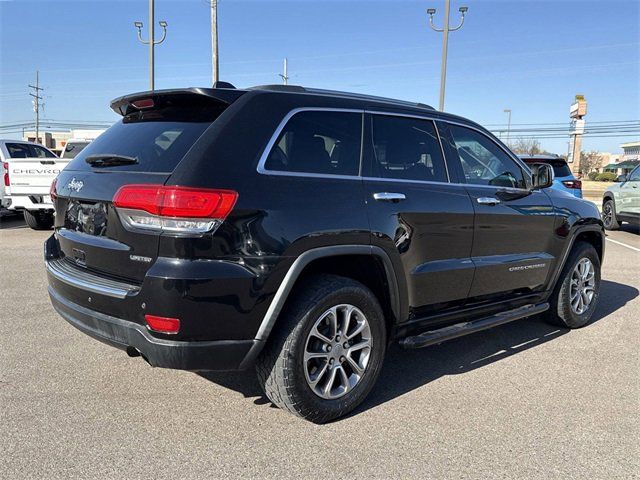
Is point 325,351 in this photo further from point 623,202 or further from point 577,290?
point 623,202

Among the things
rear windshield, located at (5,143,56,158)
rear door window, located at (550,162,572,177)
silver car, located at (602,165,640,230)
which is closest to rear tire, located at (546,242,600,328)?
rear door window, located at (550,162,572,177)

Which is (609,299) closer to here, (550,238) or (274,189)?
(550,238)

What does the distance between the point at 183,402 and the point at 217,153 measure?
1.62m

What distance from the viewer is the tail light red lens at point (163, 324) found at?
2.56 metres

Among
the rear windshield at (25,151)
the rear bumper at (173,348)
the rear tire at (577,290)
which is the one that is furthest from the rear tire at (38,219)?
the rear tire at (577,290)

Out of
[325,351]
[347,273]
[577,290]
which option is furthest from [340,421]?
[577,290]

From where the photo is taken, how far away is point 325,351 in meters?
3.08

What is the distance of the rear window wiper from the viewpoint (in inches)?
118

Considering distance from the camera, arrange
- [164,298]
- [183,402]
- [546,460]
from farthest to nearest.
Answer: [183,402]
[546,460]
[164,298]

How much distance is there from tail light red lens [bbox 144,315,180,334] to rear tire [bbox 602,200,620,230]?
43.5 ft

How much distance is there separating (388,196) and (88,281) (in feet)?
6.05

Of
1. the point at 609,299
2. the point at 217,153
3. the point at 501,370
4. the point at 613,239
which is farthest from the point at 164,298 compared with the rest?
the point at 613,239

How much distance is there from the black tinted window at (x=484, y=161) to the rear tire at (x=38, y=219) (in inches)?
370

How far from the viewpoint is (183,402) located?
129 inches
